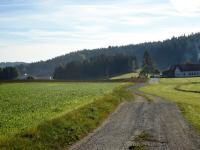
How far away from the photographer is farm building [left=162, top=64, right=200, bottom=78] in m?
180

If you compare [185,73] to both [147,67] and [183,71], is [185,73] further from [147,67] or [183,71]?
[147,67]

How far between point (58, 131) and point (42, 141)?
10.1 ft

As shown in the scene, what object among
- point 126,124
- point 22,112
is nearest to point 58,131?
point 126,124

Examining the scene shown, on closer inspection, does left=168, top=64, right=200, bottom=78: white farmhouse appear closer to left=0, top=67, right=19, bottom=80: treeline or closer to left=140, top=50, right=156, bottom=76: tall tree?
left=140, top=50, right=156, bottom=76: tall tree

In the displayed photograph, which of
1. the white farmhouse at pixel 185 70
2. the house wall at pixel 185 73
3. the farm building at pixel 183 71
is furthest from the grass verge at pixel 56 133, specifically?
the house wall at pixel 185 73

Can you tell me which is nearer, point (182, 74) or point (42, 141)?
point (42, 141)

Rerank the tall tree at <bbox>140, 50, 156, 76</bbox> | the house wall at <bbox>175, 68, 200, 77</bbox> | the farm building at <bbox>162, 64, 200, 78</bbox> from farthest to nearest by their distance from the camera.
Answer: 1. the house wall at <bbox>175, 68, 200, 77</bbox>
2. the farm building at <bbox>162, 64, 200, 78</bbox>
3. the tall tree at <bbox>140, 50, 156, 76</bbox>

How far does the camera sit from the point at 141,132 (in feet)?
93.5

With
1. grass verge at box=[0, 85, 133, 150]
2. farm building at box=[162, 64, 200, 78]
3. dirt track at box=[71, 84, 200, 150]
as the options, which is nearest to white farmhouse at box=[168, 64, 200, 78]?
farm building at box=[162, 64, 200, 78]

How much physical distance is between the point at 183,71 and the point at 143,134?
518 ft

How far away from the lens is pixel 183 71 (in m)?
182

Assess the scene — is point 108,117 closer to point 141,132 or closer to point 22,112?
point 22,112

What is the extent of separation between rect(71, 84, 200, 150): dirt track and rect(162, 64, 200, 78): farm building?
143m

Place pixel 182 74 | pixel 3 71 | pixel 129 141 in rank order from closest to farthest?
pixel 129 141
pixel 182 74
pixel 3 71
